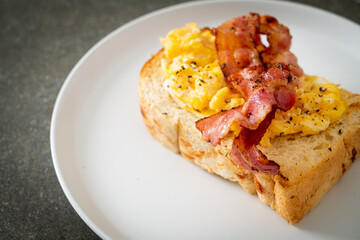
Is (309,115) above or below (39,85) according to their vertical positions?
above

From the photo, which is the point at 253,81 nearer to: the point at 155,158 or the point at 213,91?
the point at 213,91

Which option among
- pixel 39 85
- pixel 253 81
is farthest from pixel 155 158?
pixel 39 85

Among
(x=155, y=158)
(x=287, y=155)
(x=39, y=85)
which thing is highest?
(x=287, y=155)

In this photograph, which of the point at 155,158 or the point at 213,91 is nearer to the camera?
the point at 213,91

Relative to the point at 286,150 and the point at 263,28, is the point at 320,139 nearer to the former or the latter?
the point at 286,150

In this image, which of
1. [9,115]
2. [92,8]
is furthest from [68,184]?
[92,8]

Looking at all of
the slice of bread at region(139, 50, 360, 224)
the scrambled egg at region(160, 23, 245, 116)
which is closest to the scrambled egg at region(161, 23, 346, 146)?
the scrambled egg at region(160, 23, 245, 116)

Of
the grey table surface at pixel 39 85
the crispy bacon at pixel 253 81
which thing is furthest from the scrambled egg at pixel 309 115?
the grey table surface at pixel 39 85
